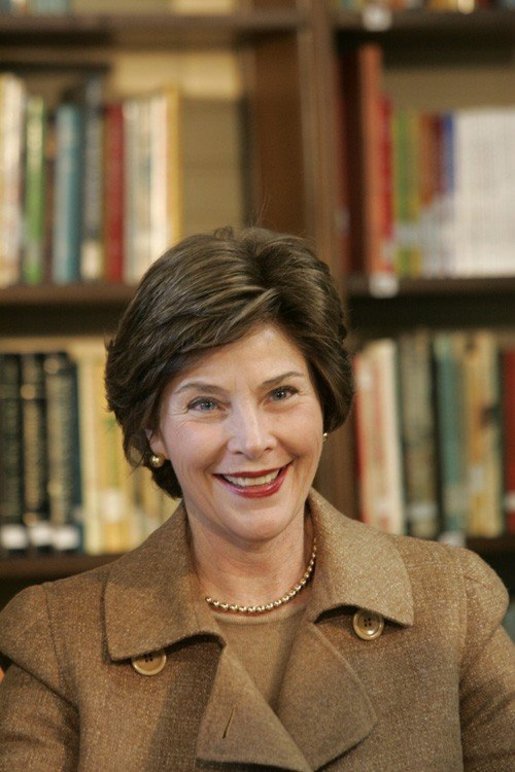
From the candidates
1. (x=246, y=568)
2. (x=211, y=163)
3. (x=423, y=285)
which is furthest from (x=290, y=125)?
(x=246, y=568)

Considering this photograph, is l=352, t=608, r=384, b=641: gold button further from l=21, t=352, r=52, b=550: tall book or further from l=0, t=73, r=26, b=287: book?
l=0, t=73, r=26, b=287: book

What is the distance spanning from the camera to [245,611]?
1.64 meters

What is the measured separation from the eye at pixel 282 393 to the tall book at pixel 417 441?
38.7 inches

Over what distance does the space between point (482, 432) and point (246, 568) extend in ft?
3.43

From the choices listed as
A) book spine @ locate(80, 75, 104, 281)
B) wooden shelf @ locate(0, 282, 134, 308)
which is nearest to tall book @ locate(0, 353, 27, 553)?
wooden shelf @ locate(0, 282, 134, 308)

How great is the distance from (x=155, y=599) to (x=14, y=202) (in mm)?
1081

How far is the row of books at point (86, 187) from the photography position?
8.09 ft

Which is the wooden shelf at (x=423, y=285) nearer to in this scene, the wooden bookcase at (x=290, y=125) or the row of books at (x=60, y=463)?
the wooden bookcase at (x=290, y=125)

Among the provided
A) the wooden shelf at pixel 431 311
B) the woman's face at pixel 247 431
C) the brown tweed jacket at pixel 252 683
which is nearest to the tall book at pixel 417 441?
the wooden shelf at pixel 431 311

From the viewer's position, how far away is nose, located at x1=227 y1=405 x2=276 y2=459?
5.02 ft

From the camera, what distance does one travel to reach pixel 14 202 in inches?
96.8

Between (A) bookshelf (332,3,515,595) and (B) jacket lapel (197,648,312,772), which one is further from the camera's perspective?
(A) bookshelf (332,3,515,595)

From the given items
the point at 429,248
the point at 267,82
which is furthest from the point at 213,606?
the point at 267,82

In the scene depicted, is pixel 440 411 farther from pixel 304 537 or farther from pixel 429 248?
pixel 304 537
